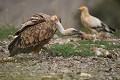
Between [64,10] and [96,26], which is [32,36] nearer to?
[96,26]

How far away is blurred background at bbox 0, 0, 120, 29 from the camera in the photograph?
16656 mm

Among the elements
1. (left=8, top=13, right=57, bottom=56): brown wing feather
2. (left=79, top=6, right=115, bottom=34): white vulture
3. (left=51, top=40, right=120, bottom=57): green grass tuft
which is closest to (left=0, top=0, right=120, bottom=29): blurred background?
(left=79, top=6, right=115, bottom=34): white vulture

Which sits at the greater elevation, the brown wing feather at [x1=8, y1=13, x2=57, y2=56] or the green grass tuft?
the brown wing feather at [x1=8, y1=13, x2=57, y2=56]

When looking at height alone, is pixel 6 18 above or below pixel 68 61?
above

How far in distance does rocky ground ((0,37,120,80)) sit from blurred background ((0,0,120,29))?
6986 millimetres

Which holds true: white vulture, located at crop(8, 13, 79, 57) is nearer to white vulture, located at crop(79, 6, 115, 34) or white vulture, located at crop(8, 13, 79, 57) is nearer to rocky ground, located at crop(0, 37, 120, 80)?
rocky ground, located at crop(0, 37, 120, 80)

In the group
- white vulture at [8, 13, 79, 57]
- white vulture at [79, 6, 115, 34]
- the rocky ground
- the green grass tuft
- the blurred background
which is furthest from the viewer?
the blurred background

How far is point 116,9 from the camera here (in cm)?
1662

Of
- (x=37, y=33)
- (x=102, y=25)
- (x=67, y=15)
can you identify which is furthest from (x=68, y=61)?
(x=67, y=15)

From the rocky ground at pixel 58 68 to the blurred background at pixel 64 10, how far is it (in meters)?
6.99

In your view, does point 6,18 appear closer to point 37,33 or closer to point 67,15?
point 67,15

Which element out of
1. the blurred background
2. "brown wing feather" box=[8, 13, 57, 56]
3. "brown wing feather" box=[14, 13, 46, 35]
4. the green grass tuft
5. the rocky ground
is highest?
the blurred background

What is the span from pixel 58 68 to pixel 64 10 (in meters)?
8.82

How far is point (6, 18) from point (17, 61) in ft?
28.3
